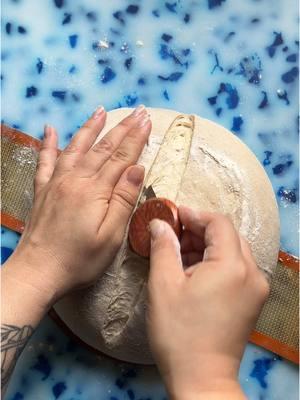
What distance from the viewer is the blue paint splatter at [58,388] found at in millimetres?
1338

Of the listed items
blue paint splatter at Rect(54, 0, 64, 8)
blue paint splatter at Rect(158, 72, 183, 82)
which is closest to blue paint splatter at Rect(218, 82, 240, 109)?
blue paint splatter at Rect(158, 72, 183, 82)

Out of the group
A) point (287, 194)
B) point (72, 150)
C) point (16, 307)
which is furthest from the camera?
point (287, 194)

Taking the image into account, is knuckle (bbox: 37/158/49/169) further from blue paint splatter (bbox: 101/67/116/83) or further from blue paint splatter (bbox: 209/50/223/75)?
blue paint splatter (bbox: 209/50/223/75)

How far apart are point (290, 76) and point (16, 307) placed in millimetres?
961

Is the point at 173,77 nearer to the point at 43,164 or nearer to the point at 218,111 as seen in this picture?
the point at 218,111

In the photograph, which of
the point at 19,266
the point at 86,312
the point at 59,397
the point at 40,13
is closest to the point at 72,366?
the point at 59,397

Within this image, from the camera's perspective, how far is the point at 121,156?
3.79 feet

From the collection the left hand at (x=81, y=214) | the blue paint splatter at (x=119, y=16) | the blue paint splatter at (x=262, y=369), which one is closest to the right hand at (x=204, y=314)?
the left hand at (x=81, y=214)

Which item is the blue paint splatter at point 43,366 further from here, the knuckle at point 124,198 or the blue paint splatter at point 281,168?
the blue paint splatter at point 281,168

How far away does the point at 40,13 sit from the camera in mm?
1560

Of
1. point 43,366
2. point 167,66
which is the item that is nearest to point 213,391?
point 43,366

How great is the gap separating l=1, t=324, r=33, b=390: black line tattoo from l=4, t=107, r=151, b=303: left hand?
0.26ft

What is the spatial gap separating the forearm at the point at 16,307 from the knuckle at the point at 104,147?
26cm

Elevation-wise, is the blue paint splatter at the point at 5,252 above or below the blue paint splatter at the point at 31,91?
below
